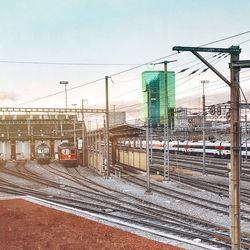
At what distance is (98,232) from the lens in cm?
1719

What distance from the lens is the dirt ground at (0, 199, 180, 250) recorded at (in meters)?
15.3

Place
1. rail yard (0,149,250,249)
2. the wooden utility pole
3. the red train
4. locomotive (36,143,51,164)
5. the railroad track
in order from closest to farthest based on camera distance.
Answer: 1. the wooden utility pole
2. the railroad track
3. rail yard (0,149,250,249)
4. the red train
5. locomotive (36,143,51,164)

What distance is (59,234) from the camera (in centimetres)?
1703

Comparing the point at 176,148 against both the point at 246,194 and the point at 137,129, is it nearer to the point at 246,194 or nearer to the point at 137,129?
the point at 137,129

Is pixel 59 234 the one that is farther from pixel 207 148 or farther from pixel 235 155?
pixel 207 148

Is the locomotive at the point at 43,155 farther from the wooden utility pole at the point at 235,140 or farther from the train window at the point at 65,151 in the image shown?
the wooden utility pole at the point at 235,140

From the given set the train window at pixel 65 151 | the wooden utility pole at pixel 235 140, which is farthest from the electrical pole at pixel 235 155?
the train window at pixel 65 151

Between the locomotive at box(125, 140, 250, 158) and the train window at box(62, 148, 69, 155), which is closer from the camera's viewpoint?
the train window at box(62, 148, 69, 155)

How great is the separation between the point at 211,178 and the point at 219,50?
26.0 m

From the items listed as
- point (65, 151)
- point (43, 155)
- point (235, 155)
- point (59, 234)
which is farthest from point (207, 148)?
point (235, 155)

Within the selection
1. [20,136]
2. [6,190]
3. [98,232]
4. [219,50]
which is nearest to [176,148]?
[20,136]

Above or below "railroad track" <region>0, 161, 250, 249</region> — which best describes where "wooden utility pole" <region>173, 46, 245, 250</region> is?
above

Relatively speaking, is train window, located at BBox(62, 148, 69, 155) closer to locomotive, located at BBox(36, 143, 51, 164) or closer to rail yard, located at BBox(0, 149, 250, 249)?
locomotive, located at BBox(36, 143, 51, 164)

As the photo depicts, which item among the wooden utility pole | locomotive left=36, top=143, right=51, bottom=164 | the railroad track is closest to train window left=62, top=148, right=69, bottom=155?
locomotive left=36, top=143, right=51, bottom=164
